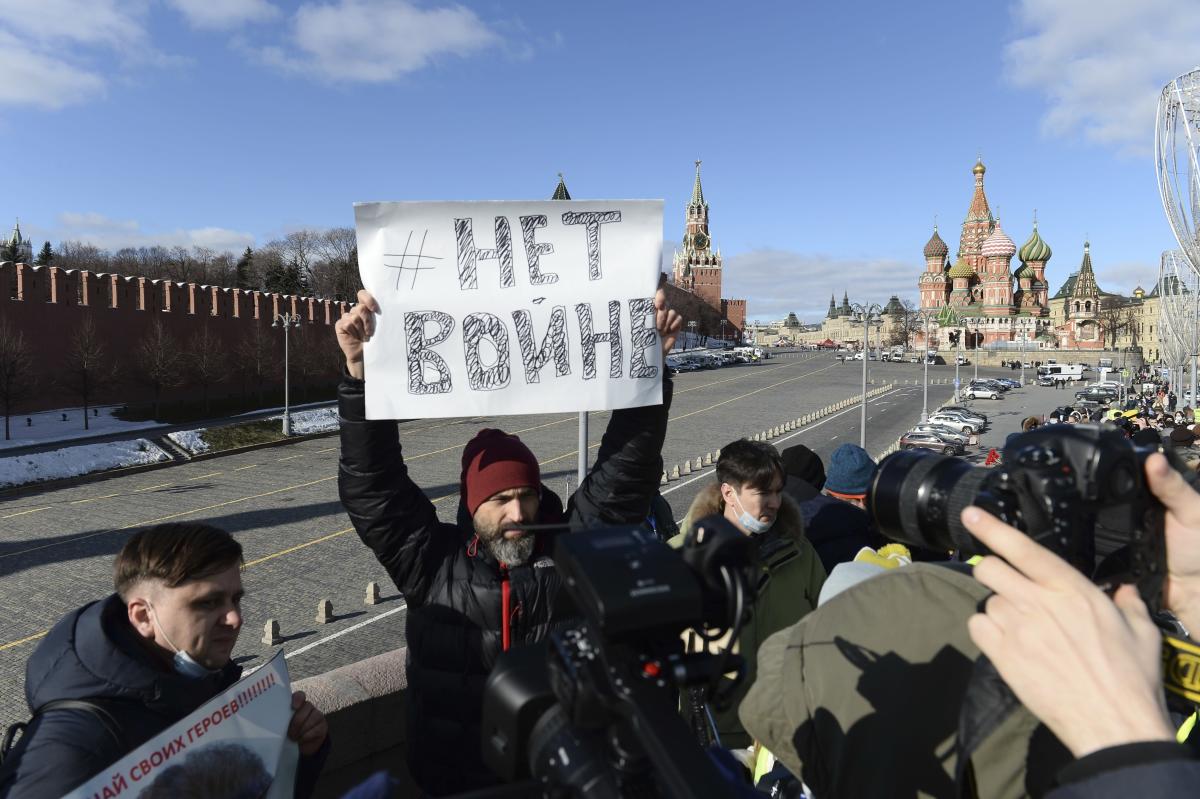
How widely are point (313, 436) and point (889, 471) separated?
35673 mm

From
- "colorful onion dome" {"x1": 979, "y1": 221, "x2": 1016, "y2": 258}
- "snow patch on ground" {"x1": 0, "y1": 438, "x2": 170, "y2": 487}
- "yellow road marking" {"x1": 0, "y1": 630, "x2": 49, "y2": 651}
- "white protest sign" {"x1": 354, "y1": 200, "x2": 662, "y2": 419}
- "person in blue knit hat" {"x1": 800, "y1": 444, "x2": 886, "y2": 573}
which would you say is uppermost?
"colorful onion dome" {"x1": 979, "y1": 221, "x2": 1016, "y2": 258}

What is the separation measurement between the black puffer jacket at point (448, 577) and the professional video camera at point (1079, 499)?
56.7 inches

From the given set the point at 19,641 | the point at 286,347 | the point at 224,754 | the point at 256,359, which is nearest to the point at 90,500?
the point at 19,641

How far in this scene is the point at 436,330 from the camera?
2.62 m

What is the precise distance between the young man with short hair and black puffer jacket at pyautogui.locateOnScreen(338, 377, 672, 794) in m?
0.38

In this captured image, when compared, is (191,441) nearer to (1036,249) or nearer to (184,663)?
(184,663)

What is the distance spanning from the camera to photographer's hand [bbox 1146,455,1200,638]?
1.12 metres

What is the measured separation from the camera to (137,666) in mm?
1716

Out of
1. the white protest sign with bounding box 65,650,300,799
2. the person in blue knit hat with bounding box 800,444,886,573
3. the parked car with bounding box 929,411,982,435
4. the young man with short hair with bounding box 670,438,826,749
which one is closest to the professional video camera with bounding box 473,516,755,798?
the white protest sign with bounding box 65,650,300,799

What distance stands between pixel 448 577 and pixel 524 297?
37.7 inches

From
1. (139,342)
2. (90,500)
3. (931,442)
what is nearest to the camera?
(90,500)

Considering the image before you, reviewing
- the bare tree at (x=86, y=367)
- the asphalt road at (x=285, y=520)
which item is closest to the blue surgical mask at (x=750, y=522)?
the asphalt road at (x=285, y=520)

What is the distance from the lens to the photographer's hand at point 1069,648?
0.85m

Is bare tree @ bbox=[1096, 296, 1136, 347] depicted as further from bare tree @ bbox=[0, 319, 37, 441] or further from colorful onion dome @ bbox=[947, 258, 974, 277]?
bare tree @ bbox=[0, 319, 37, 441]
